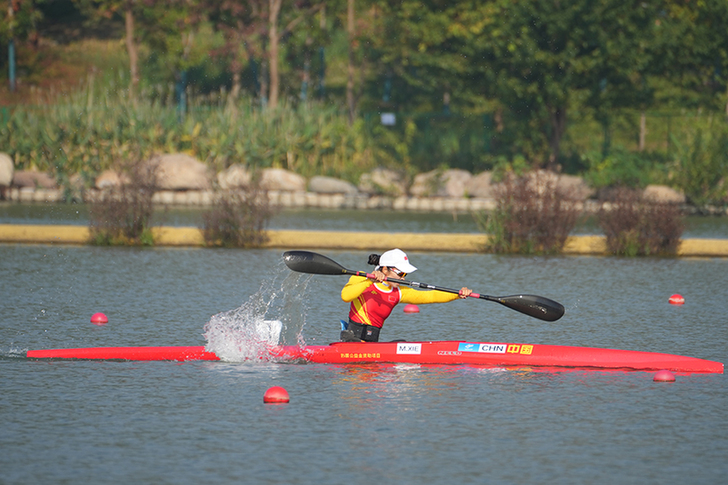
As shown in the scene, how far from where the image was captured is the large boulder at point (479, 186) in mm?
33031

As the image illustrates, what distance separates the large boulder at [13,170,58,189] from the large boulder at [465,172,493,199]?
1227cm

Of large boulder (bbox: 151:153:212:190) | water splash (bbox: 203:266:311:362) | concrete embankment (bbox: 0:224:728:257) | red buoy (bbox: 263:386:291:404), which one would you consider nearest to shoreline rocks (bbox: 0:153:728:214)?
large boulder (bbox: 151:153:212:190)

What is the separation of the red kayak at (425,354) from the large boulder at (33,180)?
74.6 ft

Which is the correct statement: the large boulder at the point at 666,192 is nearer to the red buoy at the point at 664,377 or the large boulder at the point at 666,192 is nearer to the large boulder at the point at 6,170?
the large boulder at the point at 6,170

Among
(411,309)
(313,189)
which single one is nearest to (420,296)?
(411,309)

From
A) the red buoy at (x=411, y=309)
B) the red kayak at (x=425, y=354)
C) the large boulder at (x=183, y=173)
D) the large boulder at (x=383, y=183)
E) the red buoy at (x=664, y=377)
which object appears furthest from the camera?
the large boulder at (x=383, y=183)

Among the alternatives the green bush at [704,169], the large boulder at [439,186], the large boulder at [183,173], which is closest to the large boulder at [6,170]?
the large boulder at [183,173]

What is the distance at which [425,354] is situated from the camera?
1005 centimetres

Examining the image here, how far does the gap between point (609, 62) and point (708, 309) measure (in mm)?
21723

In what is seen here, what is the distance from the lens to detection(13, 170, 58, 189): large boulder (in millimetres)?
31922

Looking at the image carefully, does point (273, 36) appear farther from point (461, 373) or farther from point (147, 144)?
point (461, 373)

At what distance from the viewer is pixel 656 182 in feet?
109

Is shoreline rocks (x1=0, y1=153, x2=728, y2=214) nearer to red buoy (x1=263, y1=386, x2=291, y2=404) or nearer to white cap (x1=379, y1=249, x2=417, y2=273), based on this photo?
white cap (x1=379, y1=249, x2=417, y2=273)

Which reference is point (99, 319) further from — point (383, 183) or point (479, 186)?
point (479, 186)
